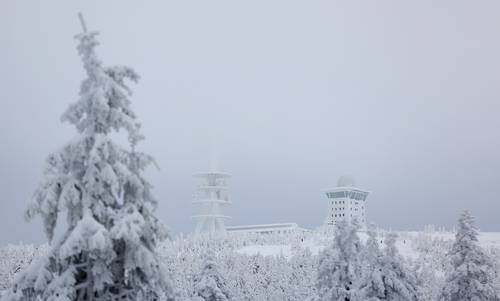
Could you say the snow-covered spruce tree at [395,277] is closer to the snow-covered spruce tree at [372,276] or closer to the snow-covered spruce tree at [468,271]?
the snow-covered spruce tree at [372,276]

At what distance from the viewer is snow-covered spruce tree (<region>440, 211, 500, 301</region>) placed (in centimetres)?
3262

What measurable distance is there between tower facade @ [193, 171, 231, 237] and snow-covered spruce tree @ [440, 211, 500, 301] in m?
144

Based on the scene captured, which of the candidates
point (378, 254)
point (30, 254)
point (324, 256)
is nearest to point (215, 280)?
point (324, 256)

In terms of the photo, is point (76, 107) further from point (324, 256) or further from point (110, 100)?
point (324, 256)

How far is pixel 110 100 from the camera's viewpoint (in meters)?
13.6

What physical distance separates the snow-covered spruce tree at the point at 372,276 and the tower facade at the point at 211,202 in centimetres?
14759

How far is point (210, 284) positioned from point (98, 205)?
84.6 feet

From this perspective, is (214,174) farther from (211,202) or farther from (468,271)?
(468,271)

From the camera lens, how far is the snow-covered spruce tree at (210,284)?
124 ft

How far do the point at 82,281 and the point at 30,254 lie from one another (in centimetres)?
16240

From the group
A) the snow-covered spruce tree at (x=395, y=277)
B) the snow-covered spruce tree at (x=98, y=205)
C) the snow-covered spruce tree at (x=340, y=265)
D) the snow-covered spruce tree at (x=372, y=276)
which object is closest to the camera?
the snow-covered spruce tree at (x=98, y=205)

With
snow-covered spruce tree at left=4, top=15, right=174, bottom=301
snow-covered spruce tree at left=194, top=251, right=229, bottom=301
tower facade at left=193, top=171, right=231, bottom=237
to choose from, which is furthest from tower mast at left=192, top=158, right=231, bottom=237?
snow-covered spruce tree at left=4, top=15, right=174, bottom=301

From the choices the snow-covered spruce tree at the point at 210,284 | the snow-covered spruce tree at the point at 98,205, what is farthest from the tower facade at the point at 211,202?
the snow-covered spruce tree at the point at 98,205

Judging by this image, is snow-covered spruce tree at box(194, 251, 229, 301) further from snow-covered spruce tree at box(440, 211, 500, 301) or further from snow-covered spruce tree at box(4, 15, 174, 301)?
snow-covered spruce tree at box(4, 15, 174, 301)
